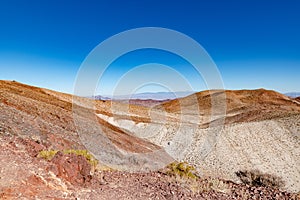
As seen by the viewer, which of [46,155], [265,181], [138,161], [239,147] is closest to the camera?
[46,155]

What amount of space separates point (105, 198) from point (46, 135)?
756 centimetres

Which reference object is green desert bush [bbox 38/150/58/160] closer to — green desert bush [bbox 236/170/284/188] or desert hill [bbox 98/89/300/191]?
green desert bush [bbox 236/170/284/188]

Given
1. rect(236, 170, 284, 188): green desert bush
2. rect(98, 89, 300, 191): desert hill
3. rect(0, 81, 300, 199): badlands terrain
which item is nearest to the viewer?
rect(0, 81, 300, 199): badlands terrain

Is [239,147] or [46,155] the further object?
[239,147]

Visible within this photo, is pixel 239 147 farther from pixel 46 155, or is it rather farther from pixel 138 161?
pixel 46 155

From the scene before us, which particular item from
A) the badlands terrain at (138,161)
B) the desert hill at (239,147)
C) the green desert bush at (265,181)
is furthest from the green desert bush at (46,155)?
the desert hill at (239,147)

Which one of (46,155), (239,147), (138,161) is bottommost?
(239,147)

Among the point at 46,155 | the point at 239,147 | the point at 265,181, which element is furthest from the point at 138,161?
the point at 239,147

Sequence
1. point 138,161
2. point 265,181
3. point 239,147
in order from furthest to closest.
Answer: point 239,147, point 138,161, point 265,181

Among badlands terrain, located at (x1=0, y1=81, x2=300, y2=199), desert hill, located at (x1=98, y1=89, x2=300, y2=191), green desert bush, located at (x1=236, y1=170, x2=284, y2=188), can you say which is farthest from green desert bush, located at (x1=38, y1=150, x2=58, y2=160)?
desert hill, located at (x1=98, y1=89, x2=300, y2=191)

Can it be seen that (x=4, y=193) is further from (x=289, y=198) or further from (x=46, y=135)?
(x=46, y=135)

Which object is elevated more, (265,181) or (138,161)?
(138,161)

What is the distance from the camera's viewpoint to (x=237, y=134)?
83.0ft

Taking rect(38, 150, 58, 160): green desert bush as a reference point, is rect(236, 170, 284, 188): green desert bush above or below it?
below
